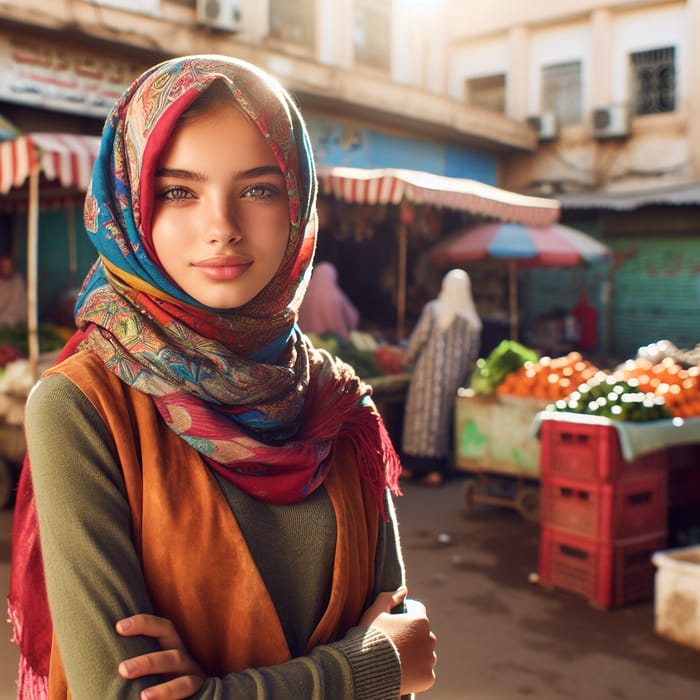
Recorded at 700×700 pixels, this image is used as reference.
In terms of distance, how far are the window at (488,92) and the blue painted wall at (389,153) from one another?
65.6 inches

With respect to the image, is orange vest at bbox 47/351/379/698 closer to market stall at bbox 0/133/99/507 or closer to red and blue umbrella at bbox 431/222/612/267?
market stall at bbox 0/133/99/507

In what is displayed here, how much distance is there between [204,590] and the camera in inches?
44.2

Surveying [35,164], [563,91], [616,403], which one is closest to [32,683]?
[616,403]

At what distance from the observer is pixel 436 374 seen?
291 inches

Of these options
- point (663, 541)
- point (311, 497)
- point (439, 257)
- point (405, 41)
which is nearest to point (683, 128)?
point (405, 41)

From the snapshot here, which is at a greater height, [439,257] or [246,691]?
[439,257]

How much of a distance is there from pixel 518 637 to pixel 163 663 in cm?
341

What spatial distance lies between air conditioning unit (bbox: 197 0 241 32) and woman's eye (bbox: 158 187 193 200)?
33.0 ft

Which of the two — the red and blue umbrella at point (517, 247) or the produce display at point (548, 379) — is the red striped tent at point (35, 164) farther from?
the red and blue umbrella at point (517, 247)

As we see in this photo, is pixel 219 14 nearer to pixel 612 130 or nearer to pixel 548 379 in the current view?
pixel 548 379

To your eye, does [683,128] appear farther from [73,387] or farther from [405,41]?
[73,387]

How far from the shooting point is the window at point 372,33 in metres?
13.8

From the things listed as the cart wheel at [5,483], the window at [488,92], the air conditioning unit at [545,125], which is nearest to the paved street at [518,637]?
the cart wheel at [5,483]

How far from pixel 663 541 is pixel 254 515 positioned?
4163mm
